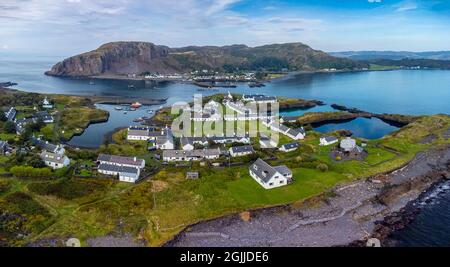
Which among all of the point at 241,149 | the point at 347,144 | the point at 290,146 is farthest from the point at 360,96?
the point at 241,149

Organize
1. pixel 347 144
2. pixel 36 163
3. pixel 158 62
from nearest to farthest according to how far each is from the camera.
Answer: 1. pixel 36 163
2. pixel 347 144
3. pixel 158 62

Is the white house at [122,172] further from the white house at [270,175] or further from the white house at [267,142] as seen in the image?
the white house at [267,142]

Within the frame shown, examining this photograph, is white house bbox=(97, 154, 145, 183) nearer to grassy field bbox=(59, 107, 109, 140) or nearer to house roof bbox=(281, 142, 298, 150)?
grassy field bbox=(59, 107, 109, 140)

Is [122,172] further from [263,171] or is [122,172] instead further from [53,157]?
[263,171]

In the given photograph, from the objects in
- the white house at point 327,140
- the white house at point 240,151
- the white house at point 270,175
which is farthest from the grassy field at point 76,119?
the white house at point 327,140

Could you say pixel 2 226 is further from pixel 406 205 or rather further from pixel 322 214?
pixel 406 205
